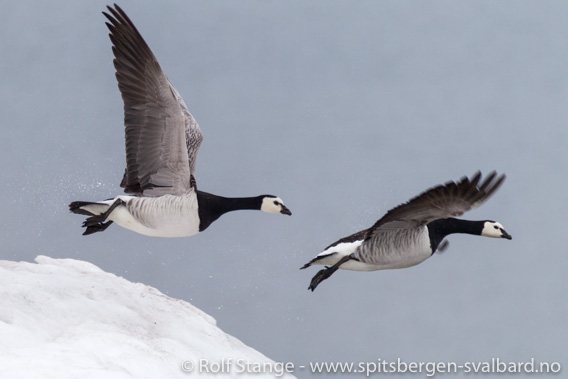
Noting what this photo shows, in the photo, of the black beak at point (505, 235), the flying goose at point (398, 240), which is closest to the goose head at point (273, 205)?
the flying goose at point (398, 240)

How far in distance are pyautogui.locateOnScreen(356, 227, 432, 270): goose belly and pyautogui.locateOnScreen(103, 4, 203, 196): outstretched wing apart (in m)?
1.77

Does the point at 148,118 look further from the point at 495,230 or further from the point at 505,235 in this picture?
the point at 505,235

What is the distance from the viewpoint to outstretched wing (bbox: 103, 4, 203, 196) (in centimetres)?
836

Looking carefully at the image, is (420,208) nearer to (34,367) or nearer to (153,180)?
(153,180)

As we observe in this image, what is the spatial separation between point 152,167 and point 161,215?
47 cm

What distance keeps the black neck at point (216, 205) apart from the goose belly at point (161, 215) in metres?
0.06

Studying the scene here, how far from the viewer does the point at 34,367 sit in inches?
275

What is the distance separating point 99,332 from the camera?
8117 millimetres

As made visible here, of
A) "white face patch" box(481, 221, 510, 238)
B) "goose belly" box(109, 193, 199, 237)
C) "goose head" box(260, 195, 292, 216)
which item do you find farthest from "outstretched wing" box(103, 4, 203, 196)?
"white face patch" box(481, 221, 510, 238)

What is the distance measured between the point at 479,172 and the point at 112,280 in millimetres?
4625

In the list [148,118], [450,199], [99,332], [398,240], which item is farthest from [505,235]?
[99,332]

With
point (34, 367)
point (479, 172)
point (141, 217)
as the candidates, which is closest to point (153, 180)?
point (141, 217)

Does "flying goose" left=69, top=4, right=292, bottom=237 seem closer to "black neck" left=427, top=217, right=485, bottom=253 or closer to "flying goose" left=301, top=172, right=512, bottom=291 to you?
"flying goose" left=301, top=172, right=512, bottom=291

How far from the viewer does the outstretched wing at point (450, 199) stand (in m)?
7.34
